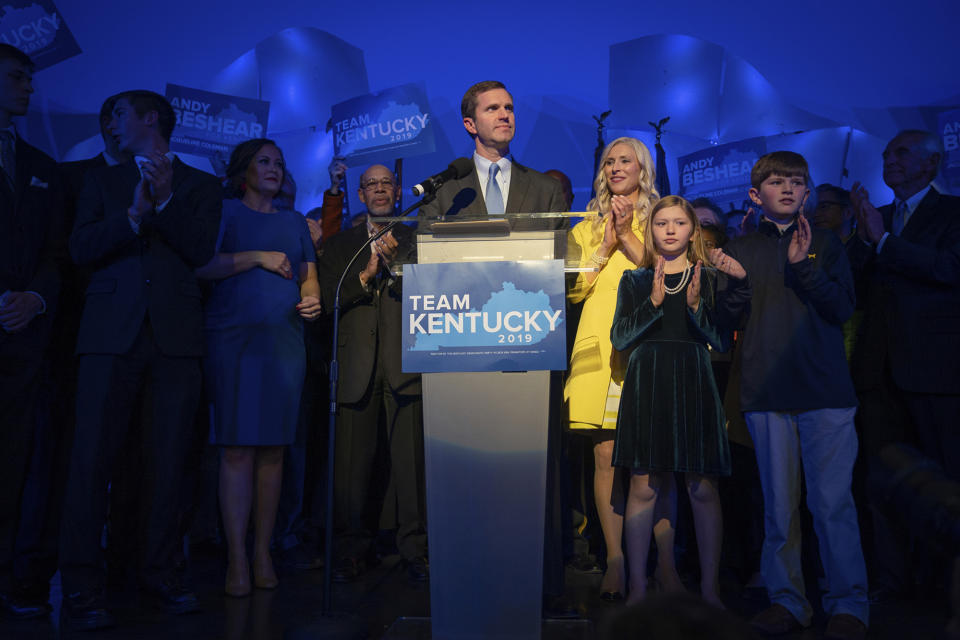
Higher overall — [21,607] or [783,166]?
[783,166]

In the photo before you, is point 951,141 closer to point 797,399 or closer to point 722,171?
point 722,171

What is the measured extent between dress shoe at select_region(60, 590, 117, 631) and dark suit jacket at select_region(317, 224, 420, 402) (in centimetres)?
126

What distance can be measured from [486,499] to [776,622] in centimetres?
111

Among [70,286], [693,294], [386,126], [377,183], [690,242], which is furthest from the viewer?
[386,126]

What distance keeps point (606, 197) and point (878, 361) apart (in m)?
1.34

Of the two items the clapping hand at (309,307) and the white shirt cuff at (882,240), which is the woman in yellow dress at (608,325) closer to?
the white shirt cuff at (882,240)

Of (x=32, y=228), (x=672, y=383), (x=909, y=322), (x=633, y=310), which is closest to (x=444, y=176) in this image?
(x=633, y=310)

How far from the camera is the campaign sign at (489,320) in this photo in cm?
215

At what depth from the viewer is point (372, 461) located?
3592mm

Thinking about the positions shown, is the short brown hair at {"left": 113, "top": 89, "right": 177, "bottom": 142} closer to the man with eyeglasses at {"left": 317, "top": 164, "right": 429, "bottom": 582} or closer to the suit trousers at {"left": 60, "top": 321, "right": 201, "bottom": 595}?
the suit trousers at {"left": 60, "top": 321, "right": 201, "bottom": 595}

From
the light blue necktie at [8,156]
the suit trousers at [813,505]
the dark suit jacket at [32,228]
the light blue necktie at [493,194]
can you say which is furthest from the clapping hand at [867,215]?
the light blue necktie at [8,156]

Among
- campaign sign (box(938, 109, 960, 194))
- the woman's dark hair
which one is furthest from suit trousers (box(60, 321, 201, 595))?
campaign sign (box(938, 109, 960, 194))

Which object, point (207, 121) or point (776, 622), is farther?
point (207, 121)

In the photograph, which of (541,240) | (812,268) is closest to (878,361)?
(812,268)
